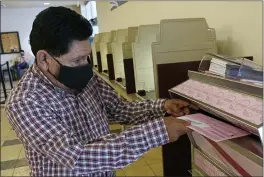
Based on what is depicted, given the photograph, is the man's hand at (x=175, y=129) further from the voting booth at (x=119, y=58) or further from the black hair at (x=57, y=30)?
the voting booth at (x=119, y=58)

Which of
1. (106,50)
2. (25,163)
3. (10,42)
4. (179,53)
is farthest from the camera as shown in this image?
(10,42)

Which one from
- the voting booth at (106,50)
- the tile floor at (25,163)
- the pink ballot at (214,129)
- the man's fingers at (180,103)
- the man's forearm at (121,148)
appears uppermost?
the voting booth at (106,50)

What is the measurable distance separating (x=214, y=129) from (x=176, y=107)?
1.17 ft

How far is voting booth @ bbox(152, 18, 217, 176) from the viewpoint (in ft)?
5.49

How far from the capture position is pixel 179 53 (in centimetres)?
176

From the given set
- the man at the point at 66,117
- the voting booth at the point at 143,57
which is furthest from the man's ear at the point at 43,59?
the voting booth at the point at 143,57

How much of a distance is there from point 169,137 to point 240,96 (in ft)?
0.91

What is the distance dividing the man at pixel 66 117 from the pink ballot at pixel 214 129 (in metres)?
0.06

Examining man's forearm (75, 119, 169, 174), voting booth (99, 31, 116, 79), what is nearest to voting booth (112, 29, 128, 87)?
voting booth (99, 31, 116, 79)

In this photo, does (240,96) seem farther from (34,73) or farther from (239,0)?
(239,0)

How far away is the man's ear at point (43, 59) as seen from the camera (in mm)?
1098

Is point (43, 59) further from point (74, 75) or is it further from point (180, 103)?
point (180, 103)

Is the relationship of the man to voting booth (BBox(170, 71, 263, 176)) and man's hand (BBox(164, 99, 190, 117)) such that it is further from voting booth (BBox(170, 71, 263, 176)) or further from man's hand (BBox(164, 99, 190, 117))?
voting booth (BBox(170, 71, 263, 176))

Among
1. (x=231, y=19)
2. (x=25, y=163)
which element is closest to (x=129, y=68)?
(x=231, y=19)
